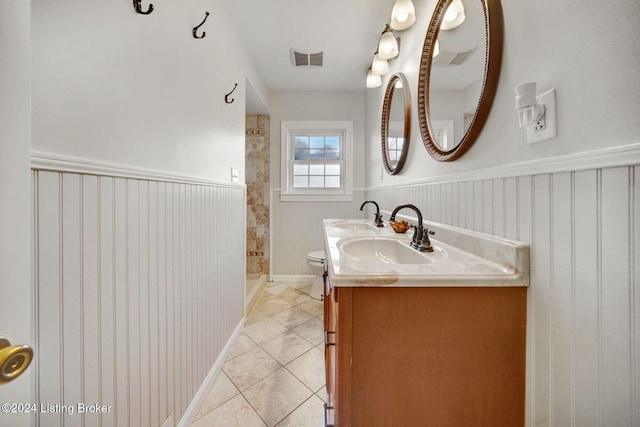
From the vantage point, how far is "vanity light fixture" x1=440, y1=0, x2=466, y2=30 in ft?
3.44

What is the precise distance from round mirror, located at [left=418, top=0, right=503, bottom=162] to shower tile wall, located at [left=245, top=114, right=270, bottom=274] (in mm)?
2124

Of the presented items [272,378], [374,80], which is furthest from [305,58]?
[272,378]

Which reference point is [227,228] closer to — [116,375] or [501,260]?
[116,375]

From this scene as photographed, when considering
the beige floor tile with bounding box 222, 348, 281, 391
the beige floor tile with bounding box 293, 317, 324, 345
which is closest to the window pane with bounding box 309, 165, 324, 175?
the beige floor tile with bounding box 293, 317, 324, 345

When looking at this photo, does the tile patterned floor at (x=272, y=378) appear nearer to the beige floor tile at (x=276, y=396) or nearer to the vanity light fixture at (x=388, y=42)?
the beige floor tile at (x=276, y=396)

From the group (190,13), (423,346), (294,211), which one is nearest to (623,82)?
(423,346)

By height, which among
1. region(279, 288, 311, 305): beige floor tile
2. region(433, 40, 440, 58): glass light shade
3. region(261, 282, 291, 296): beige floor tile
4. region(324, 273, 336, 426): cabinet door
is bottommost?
region(279, 288, 311, 305): beige floor tile

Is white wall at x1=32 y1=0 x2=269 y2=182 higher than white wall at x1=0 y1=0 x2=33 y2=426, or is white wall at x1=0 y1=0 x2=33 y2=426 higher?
white wall at x1=32 y1=0 x2=269 y2=182

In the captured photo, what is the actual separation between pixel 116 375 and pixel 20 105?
773 millimetres

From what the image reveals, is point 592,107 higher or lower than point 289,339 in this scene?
higher

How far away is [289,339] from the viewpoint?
6.08 feet

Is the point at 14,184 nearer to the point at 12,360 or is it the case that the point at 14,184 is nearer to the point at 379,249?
the point at 12,360

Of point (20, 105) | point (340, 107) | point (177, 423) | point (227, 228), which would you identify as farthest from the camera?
point (340, 107)

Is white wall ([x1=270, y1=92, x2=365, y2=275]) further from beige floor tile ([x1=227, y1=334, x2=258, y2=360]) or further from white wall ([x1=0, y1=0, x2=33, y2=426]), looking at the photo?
white wall ([x1=0, y1=0, x2=33, y2=426])
